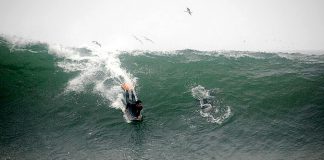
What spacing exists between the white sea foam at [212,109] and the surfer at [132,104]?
3610 mm

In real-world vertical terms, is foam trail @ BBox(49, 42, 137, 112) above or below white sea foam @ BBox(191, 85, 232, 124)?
above

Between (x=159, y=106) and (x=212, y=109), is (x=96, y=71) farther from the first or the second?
(x=212, y=109)

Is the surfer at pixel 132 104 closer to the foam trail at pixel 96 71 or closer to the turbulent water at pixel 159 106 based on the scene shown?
the turbulent water at pixel 159 106

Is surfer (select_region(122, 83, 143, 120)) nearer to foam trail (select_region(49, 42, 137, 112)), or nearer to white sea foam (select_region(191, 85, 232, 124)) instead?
foam trail (select_region(49, 42, 137, 112))

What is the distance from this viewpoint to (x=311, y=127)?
13312 millimetres

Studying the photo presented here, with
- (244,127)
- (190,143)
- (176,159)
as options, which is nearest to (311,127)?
(244,127)

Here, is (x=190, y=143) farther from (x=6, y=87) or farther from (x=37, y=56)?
(x=37, y=56)

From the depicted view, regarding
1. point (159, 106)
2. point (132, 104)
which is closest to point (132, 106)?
point (132, 104)

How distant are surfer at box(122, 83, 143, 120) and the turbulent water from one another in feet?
1.70

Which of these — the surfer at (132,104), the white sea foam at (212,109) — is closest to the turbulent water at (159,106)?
the white sea foam at (212,109)

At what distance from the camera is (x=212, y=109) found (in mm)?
15305

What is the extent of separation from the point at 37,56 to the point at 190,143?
51.5 ft

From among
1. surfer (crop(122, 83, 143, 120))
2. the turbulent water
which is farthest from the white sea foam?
surfer (crop(122, 83, 143, 120))

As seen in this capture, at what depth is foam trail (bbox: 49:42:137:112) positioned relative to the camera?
17844mm
